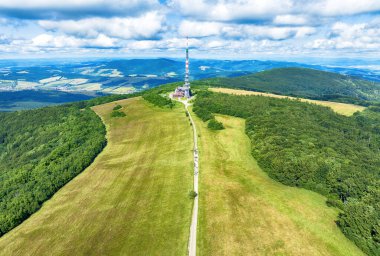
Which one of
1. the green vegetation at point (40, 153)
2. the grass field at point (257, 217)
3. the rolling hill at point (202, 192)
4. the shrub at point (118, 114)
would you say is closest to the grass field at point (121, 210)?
the rolling hill at point (202, 192)

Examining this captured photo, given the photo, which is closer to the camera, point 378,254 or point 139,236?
point 378,254

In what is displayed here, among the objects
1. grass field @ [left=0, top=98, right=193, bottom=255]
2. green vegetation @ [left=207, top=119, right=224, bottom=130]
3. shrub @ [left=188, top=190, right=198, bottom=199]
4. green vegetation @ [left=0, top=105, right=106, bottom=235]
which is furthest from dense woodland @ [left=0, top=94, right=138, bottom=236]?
green vegetation @ [left=207, top=119, right=224, bottom=130]

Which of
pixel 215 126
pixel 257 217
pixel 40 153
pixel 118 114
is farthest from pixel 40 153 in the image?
pixel 257 217

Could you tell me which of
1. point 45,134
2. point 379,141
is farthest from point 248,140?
point 45,134

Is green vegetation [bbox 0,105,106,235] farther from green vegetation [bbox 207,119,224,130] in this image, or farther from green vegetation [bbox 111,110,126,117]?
green vegetation [bbox 207,119,224,130]

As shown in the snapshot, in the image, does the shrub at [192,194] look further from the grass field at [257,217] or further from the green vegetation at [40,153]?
the green vegetation at [40,153]

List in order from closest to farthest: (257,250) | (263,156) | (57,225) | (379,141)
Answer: (257,250)
(57,225)
(263,156)
(379,141)

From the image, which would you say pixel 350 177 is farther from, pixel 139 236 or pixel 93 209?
Answer: pixel 93 209
